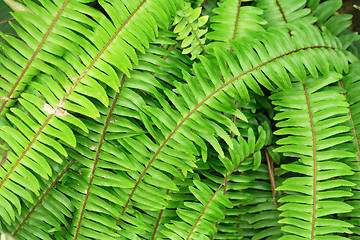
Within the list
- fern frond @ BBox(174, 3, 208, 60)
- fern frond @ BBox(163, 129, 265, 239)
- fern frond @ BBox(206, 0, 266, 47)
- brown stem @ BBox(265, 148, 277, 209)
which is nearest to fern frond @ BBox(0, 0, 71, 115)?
fern frond @ BBox(174, 3, 208, 60)

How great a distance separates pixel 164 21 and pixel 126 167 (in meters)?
0.73

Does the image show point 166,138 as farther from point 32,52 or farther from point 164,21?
point 32,52

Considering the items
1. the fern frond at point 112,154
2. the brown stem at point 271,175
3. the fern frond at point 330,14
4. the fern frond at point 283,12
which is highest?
the fern frond at point 330,14

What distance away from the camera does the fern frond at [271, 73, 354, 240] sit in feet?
5.72

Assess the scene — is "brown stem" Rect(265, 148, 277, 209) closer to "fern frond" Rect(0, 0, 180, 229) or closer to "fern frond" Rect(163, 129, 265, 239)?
"fern frond" Rect(163, 129, 265, 239)

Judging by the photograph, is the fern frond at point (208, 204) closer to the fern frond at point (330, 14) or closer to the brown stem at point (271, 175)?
the brown stem at point (271, 175)

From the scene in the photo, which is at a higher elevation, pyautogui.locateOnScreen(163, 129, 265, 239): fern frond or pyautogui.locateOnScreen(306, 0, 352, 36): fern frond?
pyautogui.locateOnScreen(306, 0, 352, 36): fern frond

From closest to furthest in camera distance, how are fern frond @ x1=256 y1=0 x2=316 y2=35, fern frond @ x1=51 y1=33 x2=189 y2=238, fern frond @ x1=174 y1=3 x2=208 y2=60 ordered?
fern frond @ x1=51 y1=33 x2=189 y2=238 → fern frond @ x1=174 y1=3 x2=208 y2=60 → fern frond @ x1=256 y1=0 x2=316 y2=35

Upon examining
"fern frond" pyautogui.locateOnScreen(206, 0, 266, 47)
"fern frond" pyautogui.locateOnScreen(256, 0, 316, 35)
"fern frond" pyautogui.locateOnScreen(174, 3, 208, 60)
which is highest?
"fern frond" pyautogui.locateOnScreen(256, 0, 316, 35)

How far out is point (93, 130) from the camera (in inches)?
67.0

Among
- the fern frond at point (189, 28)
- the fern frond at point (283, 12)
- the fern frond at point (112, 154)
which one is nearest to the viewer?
the fern frond at point (112, 154)

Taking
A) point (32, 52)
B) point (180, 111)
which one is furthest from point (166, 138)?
point (32, 52)

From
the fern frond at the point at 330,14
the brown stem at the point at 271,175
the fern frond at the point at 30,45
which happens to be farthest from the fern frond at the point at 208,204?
the fern frond at the point at 30,45

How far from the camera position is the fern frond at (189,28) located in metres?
1.81
